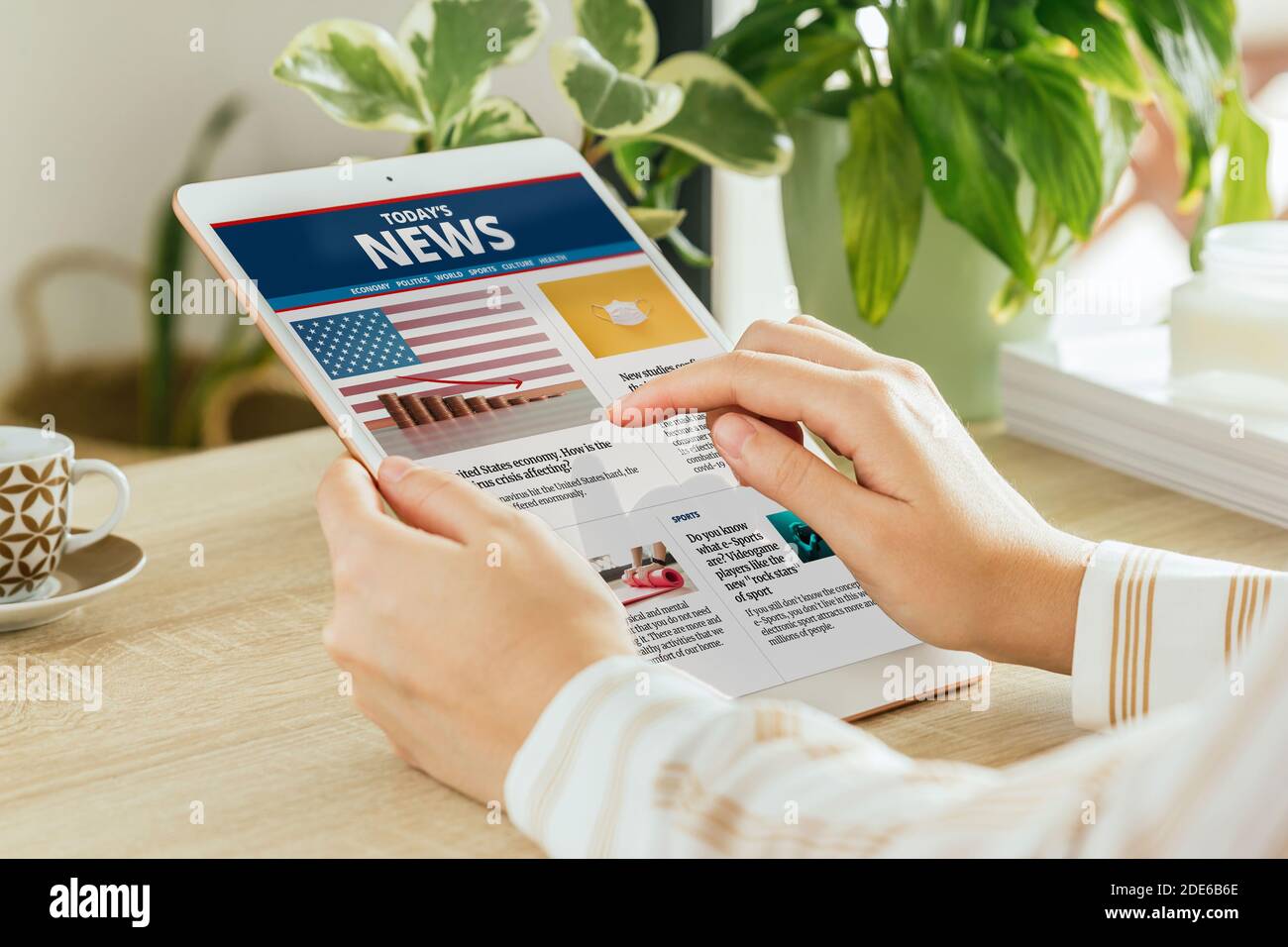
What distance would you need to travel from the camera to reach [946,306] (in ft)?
3.02

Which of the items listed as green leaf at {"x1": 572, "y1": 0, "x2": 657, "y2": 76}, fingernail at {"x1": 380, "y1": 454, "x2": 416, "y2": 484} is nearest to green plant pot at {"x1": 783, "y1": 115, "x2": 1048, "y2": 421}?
A: green leaf at {"x1": 572, "y1": 0, "x2": 657, "y2": 76}

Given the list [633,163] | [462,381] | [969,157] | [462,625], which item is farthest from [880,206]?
[462,625]

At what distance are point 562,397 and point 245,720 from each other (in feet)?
0.65

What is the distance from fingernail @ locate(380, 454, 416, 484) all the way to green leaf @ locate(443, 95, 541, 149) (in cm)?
34

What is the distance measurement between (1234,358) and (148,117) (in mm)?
804

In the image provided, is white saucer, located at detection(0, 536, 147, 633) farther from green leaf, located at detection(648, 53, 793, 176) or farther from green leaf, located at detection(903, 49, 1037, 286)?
green leaf, located at detection(903, 49, 1037, 286)

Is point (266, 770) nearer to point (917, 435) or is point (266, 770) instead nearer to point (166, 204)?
point (917, 435)

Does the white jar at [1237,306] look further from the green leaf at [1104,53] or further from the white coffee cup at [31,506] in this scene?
the white coffee cup at [31,506]

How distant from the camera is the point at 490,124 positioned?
785mm

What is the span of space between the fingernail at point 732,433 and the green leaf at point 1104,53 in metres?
0.44

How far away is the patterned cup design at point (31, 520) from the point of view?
1.99 ft

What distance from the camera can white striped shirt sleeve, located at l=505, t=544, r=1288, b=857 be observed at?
0.29 m

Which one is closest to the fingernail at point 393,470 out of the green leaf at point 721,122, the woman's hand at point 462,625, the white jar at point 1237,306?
the woman's hand at point 462,625
